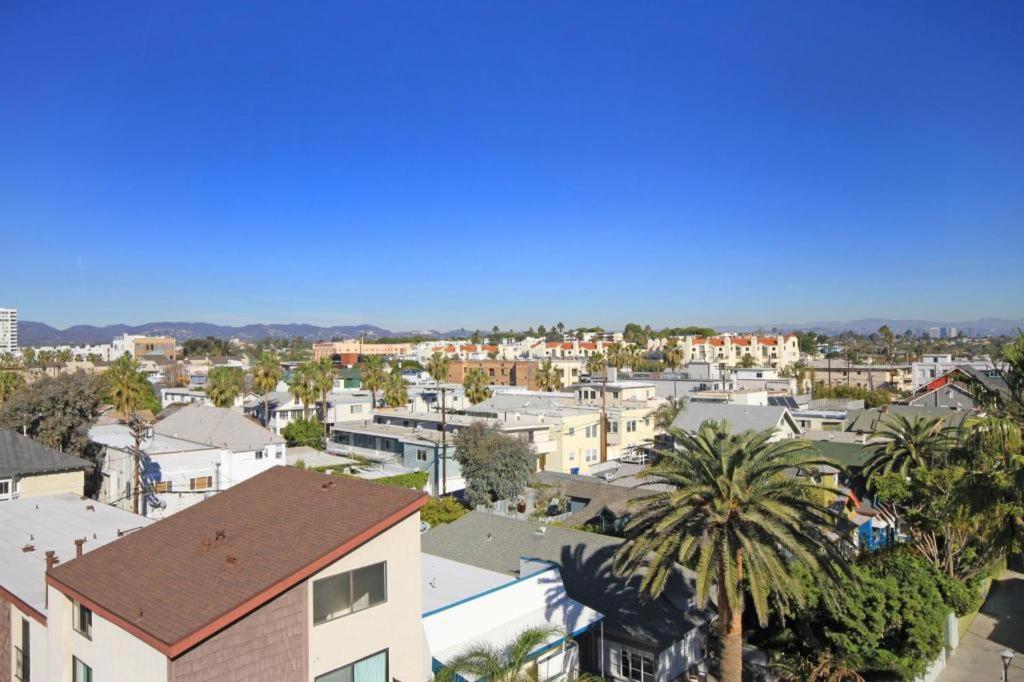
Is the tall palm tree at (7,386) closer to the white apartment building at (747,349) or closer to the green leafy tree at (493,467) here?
the green leafy tree at (493,467)

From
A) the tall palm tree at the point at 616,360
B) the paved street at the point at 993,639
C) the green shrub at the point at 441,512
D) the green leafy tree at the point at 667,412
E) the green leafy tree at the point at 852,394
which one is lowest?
the paved street at the point at 993,639

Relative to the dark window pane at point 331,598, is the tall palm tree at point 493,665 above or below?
below

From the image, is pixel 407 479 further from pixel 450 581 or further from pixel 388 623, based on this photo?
pixel 388 623

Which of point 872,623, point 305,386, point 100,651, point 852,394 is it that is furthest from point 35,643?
point 852,394

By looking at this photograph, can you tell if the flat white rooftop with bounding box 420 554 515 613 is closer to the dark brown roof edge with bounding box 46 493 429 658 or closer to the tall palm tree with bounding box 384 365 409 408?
the dark brown roof edge with bounding box 46 493 429 658

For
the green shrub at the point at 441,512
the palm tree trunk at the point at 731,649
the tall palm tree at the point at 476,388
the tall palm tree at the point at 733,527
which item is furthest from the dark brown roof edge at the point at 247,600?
the tall palm tree at the point at 476,388

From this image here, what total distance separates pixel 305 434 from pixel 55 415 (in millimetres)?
20889

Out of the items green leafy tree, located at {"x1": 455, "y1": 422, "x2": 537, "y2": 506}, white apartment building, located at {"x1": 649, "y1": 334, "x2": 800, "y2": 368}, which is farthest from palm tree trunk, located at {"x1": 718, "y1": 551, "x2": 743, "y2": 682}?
white apartment building, located at {"x1": 649, "y1": 334, "x2": 800, "y2": 368}

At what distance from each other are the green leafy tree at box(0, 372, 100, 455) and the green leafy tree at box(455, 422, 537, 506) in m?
21.1

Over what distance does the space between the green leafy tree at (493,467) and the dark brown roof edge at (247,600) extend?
26.3m

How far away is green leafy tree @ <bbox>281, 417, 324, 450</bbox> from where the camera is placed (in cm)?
5669

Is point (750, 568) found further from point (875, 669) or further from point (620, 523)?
point (620, 523)

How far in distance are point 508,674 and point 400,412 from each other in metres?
47.3

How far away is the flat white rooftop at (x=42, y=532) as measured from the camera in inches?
591
